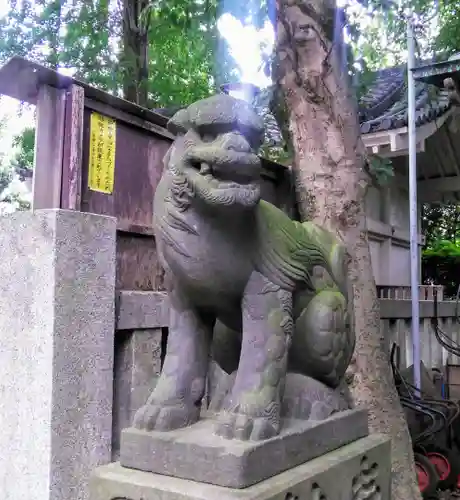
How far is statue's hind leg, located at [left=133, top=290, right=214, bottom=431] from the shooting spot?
1.66m

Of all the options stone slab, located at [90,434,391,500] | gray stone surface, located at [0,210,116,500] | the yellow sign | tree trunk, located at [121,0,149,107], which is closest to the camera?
stone slab, located at [90,434,391,500]

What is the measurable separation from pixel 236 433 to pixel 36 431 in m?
1.30

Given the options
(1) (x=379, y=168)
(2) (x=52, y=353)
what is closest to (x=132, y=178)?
(2) (x=52, y=353)

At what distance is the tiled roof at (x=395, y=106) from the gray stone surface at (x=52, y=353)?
3223 mm

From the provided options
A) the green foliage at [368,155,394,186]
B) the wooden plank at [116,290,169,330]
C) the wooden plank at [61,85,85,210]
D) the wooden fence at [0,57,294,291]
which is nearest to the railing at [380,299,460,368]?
the green foliage at [368,155,394,186]

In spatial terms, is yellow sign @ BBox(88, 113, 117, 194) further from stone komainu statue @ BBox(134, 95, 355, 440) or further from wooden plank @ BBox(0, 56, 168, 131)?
stone komainu statue @ BBox(134, 95, 355, 440)

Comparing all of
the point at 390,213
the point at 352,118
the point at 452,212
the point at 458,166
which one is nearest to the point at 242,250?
the point at 352,118

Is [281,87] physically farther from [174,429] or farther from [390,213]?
[390,213]

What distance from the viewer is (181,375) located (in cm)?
171

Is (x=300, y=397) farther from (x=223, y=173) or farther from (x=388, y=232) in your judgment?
(x=388, y=232)

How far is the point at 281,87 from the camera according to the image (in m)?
3.26

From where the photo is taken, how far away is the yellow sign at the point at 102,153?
2.75 metres

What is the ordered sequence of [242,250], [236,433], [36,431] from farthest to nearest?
[36,431] < [242,250] < [236,433]

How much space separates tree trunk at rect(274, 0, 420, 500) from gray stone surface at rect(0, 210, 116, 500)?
119 centimetres
